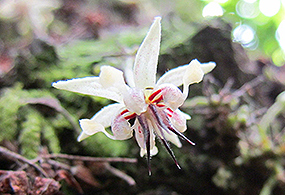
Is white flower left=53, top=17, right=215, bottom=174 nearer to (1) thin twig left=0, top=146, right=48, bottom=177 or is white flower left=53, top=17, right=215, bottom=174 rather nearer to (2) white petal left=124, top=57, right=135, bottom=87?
(2) white petal left=124, top=57, right=135, bottom=87

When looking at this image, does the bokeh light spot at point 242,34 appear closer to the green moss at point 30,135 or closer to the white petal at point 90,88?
the white petal at point 90,88

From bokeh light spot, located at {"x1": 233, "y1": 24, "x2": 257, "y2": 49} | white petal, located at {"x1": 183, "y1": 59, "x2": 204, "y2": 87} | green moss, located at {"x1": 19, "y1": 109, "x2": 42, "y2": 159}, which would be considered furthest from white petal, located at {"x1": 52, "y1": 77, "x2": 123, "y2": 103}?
bokeh light spot, located at {"x1": 233, "y1": 24, "x2": 257, "y2": 49}

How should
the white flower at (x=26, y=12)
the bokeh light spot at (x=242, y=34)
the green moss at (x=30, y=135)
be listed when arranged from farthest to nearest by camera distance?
the white flower at (x=26, y=12) → the bokeh light spot at (x=242, y=34) → the green moss at (x=30, y=135)

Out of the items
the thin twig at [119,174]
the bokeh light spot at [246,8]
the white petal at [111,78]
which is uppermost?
the white petal at [111,78]

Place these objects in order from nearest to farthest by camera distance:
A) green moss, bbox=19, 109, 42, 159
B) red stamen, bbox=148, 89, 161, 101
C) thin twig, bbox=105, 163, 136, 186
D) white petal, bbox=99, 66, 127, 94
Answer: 1. white petal, bbox=99, 66, 127, 94
2. red stamen, bbox=148, 89, 161, 101
3. green moss, bbox=19, 109, 42, 159
4. thin twig, bbox=105, 163, 136, 186

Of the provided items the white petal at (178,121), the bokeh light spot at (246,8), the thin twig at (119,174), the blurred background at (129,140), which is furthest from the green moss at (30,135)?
the bokeh light spot at (246,8)

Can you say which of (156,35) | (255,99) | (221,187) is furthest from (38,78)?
(255,99)

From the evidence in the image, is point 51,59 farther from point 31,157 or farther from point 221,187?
point 221,187

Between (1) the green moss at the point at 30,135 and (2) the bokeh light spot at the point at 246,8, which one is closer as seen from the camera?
(1) the green moss at the point at 30,135
